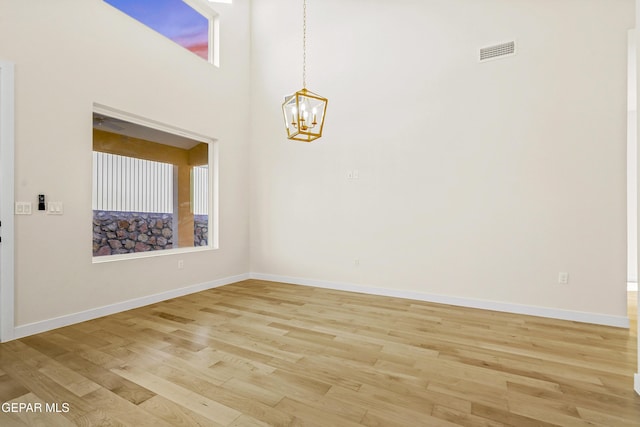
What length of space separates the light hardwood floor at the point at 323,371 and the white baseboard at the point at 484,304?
0.15 m

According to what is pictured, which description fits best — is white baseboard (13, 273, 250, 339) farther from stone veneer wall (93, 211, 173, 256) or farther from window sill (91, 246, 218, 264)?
stone veneer wall (93, 211, 173, 256)

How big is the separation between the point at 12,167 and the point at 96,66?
55.0 inches

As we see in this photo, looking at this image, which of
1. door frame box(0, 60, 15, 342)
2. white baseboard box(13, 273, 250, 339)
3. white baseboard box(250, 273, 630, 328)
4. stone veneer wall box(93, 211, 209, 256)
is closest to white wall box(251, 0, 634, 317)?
white baseboard box(250, 273, 630, 328)

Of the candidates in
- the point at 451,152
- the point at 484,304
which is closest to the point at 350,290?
the point at 484,304

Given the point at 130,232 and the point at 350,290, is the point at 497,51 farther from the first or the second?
the point at 130,232

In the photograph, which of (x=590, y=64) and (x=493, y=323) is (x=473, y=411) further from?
(x=590, y=64)

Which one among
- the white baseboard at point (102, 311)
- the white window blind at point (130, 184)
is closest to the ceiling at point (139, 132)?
the white window blind at point (130, 184)

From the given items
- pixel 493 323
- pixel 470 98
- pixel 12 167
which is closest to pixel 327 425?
pixel 493 323

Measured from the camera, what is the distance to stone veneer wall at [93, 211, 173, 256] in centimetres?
354

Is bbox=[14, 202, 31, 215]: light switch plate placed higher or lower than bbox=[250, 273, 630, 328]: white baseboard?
higher

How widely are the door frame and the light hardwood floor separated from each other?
298mm

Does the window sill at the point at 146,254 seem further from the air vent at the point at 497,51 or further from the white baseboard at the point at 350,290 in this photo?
the air vent at the point at 497,51

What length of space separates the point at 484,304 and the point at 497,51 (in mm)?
3084

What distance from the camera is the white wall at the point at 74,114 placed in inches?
111
